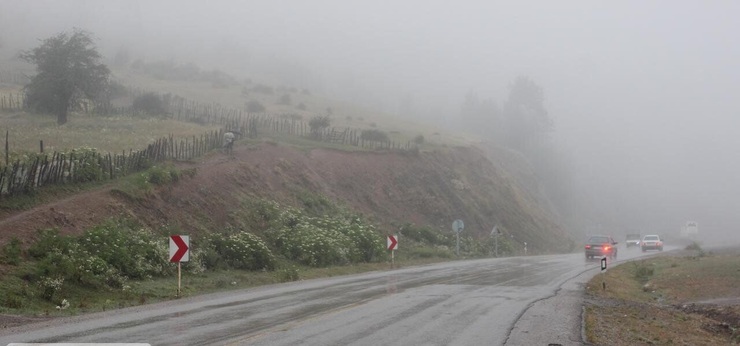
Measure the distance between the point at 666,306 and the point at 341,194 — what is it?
31.0 meters

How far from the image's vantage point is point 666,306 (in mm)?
22406

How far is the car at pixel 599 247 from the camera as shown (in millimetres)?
44219

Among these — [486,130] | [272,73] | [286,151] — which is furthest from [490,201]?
[272,73]

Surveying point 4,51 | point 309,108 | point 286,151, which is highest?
point 4,51

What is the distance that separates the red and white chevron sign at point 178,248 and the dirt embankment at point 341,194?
14.2 ft

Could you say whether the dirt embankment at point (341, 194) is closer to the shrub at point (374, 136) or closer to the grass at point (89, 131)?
the shrub at point (374, 136)

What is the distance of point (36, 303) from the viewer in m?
18.2

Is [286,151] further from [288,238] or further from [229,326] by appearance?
[229,326]

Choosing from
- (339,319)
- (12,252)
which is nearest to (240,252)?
(12,252)

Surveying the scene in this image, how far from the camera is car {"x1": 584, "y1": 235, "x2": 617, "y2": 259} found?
44.2 metres

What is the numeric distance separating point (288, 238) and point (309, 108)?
62.0 m

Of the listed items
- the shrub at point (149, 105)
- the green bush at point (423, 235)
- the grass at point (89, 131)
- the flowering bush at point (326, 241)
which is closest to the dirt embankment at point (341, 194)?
the green bush at point (423, 235)

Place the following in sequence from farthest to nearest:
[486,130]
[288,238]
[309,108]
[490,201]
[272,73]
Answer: [272,73]
[486,130]
[309,108]
[490,201]
[288,238]

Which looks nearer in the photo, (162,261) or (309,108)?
(162,261)
